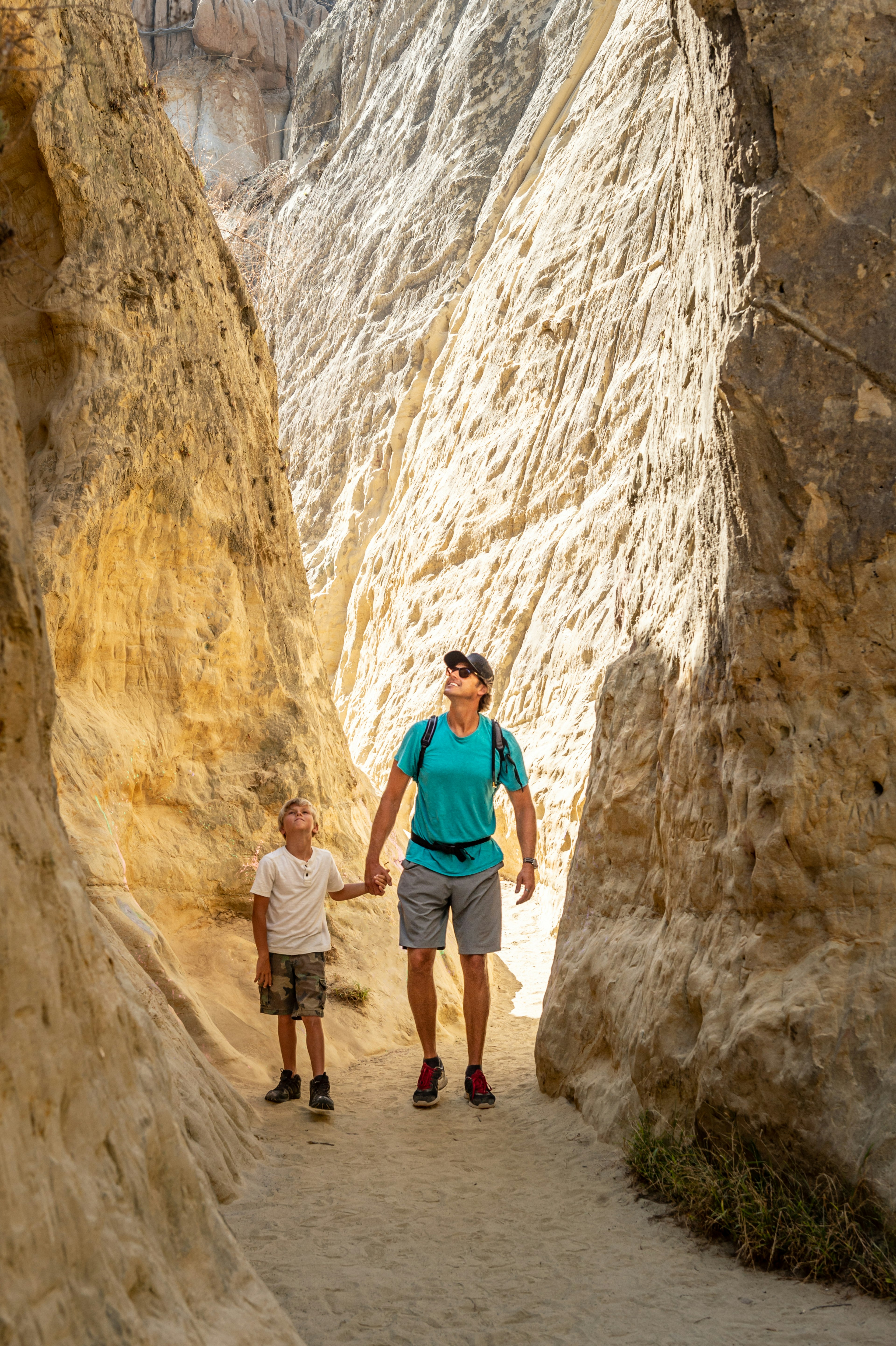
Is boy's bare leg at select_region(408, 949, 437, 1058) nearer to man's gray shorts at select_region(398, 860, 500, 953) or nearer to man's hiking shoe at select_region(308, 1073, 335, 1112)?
man's gray shorts at select_region(398, 860, 500, 953)

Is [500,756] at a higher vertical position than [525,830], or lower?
higher

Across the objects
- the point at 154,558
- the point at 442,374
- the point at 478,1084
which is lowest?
the point at 478,1084

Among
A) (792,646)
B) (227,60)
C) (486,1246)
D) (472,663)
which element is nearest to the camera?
(486,1246)

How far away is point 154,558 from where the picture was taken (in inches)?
251

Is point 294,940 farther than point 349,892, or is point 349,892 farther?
point 349,892

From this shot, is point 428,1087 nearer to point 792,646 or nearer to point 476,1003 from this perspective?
point 476,1003

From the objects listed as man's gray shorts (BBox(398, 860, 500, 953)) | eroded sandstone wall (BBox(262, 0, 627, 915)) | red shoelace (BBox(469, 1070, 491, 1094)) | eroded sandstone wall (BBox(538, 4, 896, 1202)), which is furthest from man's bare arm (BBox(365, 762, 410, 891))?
eroded sandstone wall (BBox(262, 0, 627, 915))

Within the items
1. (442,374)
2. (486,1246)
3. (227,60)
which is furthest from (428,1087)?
(227,60)

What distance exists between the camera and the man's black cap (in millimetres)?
5055

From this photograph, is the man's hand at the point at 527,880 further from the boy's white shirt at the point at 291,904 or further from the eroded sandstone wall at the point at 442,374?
the eroded sandstone wall at the point at 442,374

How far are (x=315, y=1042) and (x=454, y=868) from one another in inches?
39.8

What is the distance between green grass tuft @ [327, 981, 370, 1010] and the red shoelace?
1.38 metres

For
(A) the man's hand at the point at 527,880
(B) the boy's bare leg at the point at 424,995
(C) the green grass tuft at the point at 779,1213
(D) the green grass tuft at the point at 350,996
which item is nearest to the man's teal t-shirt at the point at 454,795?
(A) the man's hand at the point at 527,880

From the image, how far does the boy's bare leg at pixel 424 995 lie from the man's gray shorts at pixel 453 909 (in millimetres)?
→ 56
